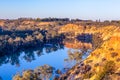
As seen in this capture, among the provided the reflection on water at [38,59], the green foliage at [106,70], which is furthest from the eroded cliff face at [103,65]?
the reflection on water at [38,59]

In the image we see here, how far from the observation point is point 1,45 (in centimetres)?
10606

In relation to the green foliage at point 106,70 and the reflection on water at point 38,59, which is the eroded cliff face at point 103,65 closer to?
the green foliage at point 106,70

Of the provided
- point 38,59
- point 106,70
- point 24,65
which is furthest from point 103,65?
point 38,59

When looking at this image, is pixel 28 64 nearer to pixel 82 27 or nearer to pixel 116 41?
pixel 116 41

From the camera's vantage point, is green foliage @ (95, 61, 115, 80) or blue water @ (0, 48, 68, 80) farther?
blue water @ (0, 48, 68, 80)

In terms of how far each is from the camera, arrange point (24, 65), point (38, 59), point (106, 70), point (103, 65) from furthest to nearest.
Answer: point (38, 59)
point (24, 65)
point (103, 65)
point (106, 70)

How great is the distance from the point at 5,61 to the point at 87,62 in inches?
1823

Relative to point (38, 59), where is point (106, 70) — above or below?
above

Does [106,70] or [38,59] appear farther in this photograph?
[38,59]

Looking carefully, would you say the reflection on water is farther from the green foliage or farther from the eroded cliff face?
the green foliage

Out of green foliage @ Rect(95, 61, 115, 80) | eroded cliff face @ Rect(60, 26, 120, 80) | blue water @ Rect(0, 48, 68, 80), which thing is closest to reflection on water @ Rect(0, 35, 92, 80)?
blue water @ Rect(0, 48, 68, 80)

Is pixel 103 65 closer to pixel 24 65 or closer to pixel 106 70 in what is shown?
pixel 106 70

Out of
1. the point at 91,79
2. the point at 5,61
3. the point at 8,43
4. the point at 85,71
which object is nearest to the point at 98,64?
the point at 85,71

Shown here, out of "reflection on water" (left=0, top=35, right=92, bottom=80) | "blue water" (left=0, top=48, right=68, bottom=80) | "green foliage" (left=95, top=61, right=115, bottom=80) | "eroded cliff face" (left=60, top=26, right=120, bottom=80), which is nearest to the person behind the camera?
"green foliage" (left=95, top=61, right=115, bottom=80)
